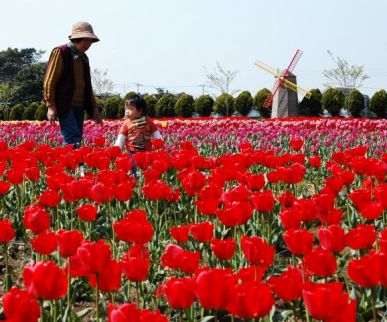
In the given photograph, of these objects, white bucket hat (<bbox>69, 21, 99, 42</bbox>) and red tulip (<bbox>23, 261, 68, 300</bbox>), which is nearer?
red tulip (<bbox>23, 261, 68, 300</bbox>)

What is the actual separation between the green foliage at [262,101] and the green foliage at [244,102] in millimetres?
1244

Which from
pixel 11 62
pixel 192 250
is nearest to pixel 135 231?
pixel 192 250

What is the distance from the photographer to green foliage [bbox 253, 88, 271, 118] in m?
34.2

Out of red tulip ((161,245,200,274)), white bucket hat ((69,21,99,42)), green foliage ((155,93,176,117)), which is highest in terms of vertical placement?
white bucket hat ((69,21,99,42))

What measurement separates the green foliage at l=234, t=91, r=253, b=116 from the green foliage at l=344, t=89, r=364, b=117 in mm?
5833

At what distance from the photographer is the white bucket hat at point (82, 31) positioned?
661cm

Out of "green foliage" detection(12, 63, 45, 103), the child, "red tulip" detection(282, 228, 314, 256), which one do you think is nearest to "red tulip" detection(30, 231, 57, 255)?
"red tulip" detection(282, 228, 314, 256)

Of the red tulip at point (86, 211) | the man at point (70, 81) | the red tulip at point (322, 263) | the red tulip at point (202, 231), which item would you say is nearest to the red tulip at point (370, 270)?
the red tulip at point (322, 263)

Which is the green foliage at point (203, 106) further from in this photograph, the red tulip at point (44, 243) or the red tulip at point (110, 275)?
the red tulip at point (110, 275)

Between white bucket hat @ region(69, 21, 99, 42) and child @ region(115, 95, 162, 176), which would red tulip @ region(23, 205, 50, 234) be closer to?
child @ region(115, 95, 162, 176)

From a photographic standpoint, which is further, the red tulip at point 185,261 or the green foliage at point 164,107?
the green foliage at point 164,107

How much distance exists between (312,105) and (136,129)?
29.0 meters

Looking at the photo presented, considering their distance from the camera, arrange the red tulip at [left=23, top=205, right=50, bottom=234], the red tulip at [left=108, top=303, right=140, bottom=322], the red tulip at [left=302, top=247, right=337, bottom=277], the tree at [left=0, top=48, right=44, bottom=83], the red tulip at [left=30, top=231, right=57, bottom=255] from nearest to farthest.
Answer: the red tulip at [left=108, top=303, right=140, bottom=322] < the red tulip at [left=302, top=247, right=337, bottom=277] < the red tulip at [left=30, top=231, right=57, bottom=255] < the red tulip at [left=23, top=205, right=50, bottom=234] < the tree at [left=0, top=48, right=44, bottom=83]

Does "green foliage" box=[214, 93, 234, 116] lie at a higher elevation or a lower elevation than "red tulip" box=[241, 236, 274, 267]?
higher
